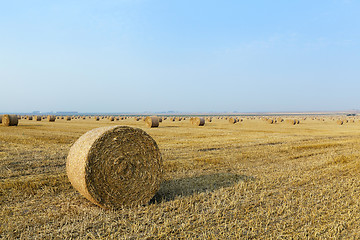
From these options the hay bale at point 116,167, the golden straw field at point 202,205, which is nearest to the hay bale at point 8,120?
the golden straw field at point 202,205

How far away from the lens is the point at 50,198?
19.8ft

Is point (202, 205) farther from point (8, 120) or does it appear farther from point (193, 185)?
point (8, 120)

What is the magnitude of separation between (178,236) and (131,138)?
8.31 feet

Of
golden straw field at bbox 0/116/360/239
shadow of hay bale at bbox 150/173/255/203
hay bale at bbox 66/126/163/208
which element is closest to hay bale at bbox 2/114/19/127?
golden straw field at bbox 0/116/360/239

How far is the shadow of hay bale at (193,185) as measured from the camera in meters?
6.38

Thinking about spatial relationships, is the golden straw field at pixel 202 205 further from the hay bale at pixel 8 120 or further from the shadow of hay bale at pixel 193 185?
the hay bale at pixel 8 120

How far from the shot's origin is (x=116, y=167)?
5840mm

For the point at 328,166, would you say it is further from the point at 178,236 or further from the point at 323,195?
the point at 178,236

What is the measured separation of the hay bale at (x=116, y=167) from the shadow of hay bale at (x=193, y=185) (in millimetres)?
517

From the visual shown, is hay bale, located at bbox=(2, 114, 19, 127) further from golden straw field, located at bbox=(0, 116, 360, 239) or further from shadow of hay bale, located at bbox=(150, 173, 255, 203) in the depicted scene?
shadow of hay bale, located at bbox=(150, 173, 255, 203)

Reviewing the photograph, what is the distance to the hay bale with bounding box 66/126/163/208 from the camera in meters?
5.54

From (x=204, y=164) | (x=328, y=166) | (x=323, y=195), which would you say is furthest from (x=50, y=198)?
(x=328, y=166)

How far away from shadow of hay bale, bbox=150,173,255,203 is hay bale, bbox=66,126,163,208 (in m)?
0.52

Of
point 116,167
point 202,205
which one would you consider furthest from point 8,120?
point 202,205
